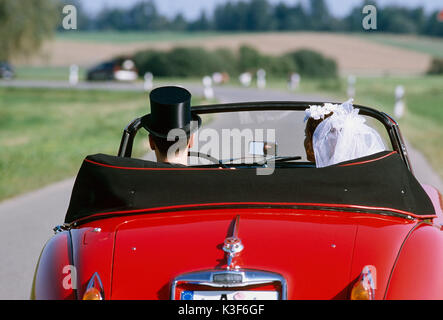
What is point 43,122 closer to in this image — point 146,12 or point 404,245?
point 404,245

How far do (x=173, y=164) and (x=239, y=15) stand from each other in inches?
4346

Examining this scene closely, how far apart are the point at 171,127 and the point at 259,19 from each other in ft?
343

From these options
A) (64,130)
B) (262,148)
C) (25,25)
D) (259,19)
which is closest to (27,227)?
(262,148)

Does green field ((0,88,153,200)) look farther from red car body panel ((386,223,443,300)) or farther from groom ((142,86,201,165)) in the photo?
red car body panel ((386,223,443,300))

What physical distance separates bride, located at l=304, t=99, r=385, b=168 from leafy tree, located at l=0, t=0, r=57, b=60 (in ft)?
87.1

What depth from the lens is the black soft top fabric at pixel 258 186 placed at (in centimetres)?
285

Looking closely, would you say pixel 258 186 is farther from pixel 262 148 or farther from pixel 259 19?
pixel 259 19

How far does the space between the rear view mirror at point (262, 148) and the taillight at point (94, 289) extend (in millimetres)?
1691

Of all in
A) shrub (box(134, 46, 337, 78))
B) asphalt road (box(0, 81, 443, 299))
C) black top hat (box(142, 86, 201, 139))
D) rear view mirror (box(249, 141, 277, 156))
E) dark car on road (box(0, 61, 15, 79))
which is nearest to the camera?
black top hat (box(142, 86, 201, 139))

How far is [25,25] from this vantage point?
2811cm

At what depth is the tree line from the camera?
338 feet

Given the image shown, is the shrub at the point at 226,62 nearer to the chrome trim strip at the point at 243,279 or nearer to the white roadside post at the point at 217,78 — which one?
the white roadside post at the point at 217,78

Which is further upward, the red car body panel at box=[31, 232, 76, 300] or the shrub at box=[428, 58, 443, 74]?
the red car body panel at box=[31, 232, 76, 300]

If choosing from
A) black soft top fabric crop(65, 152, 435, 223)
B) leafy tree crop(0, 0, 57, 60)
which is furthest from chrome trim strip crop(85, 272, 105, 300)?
leafy tree crop(0, 0, 57, 60)
